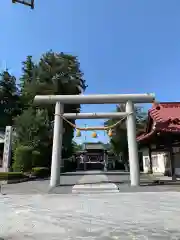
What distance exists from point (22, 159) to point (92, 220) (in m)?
21.0

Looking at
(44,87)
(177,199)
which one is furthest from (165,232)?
(44,87)

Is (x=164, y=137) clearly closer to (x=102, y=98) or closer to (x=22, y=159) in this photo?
(x=102, y=98)

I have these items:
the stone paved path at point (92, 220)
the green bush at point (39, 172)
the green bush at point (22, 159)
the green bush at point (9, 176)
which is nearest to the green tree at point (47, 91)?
the green bush at point (22, 159)

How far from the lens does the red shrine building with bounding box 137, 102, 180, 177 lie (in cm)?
1558

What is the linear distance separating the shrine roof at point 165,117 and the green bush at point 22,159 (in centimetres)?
1274

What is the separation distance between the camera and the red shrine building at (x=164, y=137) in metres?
15.6

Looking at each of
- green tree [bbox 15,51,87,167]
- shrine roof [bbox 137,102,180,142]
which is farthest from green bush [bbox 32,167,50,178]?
shrine roof [bbox 137,102,180,142]

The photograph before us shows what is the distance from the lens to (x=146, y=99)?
50.5 ft

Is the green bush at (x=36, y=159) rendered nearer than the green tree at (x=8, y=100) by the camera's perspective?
Yes

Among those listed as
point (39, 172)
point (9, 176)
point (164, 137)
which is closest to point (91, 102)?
point (164, 137)

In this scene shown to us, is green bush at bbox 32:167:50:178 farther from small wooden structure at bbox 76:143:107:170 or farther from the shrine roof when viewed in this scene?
small wooden structure at bbox 76:143:107:170

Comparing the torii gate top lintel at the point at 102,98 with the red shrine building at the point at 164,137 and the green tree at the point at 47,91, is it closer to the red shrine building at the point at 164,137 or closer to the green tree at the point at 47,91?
the red shrine building at the point at 164,137

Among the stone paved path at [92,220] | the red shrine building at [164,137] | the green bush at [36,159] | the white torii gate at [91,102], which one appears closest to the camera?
the stone paved path at [92,220]

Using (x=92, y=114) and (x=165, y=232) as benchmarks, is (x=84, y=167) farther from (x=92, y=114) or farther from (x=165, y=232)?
(x=165, y=232)
